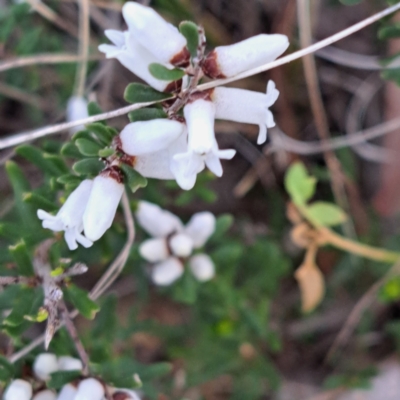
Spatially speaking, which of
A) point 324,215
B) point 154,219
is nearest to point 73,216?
point 154,219

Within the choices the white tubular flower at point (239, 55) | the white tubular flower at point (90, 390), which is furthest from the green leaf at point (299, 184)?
the white tubular flower at point (90, 390)

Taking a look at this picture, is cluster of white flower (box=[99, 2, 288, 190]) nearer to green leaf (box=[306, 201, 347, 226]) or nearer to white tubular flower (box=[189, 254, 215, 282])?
white tubular flower (box=[189, 254, 215, 282])

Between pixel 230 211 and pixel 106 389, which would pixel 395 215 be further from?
pixel 106 389

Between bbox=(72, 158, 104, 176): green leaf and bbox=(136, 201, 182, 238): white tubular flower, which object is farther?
Answer: bbox=(136, 201, 182, 238): white tubular flower

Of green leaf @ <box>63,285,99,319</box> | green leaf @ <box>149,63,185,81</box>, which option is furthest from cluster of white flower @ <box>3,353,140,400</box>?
green leaf @ <box>149,63,185,81</box>

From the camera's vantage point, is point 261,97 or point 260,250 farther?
point 260,250

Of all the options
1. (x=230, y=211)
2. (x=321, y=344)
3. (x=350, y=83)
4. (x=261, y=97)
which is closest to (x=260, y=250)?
(x=230, y=211)

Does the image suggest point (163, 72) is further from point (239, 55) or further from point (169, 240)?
point (169, 240)
